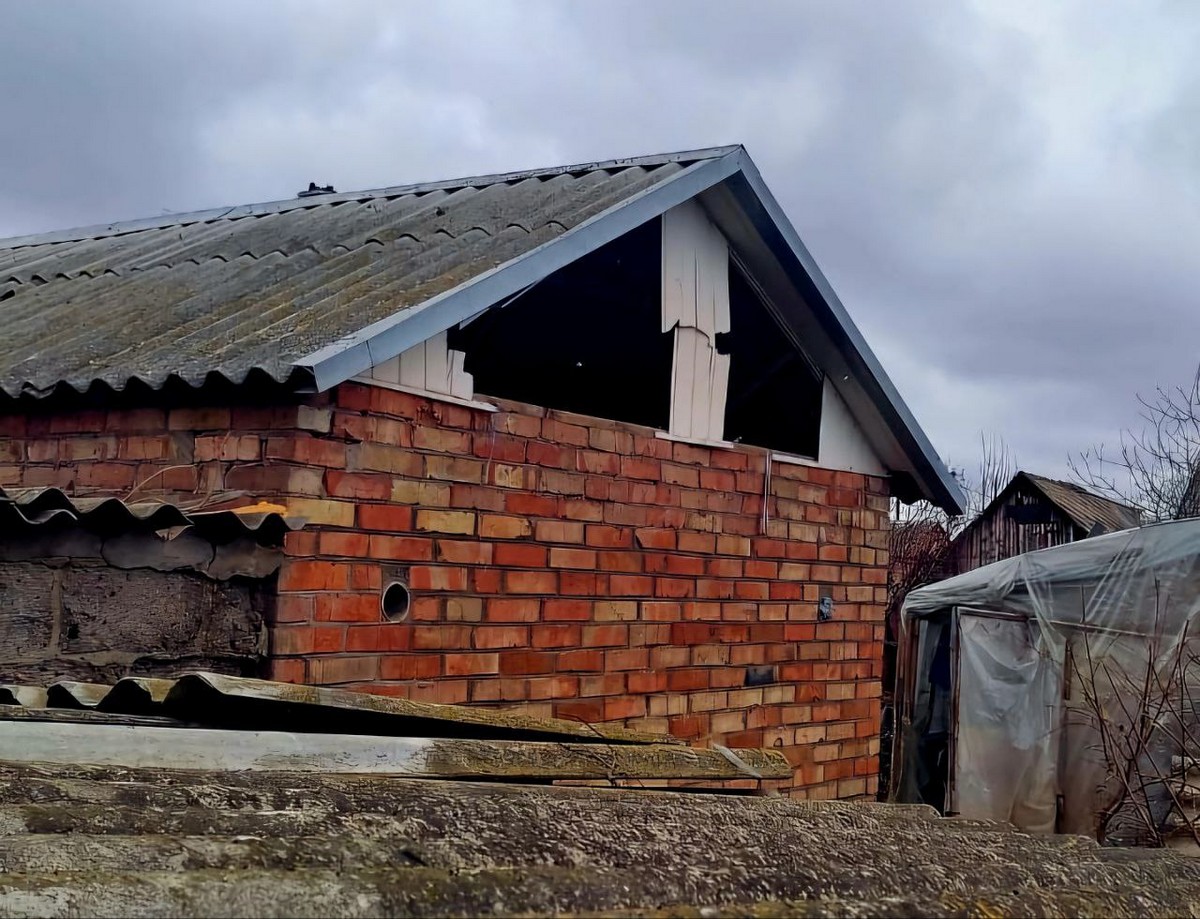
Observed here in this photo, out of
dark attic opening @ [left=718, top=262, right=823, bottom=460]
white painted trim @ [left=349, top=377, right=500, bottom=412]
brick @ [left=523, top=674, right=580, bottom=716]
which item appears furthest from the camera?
dark attic opening @ [left=718, top=262, right=823, bottom=460]

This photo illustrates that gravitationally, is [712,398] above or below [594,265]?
below

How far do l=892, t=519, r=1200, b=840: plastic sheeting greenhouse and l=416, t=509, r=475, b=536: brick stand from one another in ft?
17.5

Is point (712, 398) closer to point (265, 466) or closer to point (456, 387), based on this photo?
point (456, 387)

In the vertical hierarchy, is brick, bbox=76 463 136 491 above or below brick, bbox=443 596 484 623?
above

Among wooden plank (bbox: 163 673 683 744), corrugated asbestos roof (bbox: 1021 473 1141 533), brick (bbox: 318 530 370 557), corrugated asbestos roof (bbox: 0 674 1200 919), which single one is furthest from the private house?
corrugated asbestos roof (bbox: 1021 473 1141 533)

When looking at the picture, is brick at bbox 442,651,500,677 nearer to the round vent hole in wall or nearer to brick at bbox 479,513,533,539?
the round vent hole in wall

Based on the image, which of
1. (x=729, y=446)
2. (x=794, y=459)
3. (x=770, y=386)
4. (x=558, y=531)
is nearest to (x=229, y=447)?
(x=558, y=531)

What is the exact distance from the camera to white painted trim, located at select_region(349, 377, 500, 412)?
452cm

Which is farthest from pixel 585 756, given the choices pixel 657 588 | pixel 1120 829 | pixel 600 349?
pixel 1120 829

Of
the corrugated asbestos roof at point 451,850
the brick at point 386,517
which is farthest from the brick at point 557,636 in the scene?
the corrugated asbestos roof at point 451,850

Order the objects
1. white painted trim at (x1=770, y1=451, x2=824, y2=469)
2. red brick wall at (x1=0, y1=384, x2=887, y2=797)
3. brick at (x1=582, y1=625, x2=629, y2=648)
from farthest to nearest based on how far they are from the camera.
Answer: white painted trim at (x1=770, y1=451, x2=824, y2=469) → brick at (x1=582, y1=625, x2=629, y2=648) → red brick wall at (x1=0, y1=384, x2=887, y2=797)

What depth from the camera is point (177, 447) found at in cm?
456

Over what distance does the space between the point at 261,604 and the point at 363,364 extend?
0.92 m

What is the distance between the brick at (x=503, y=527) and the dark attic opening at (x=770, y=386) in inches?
84.8
